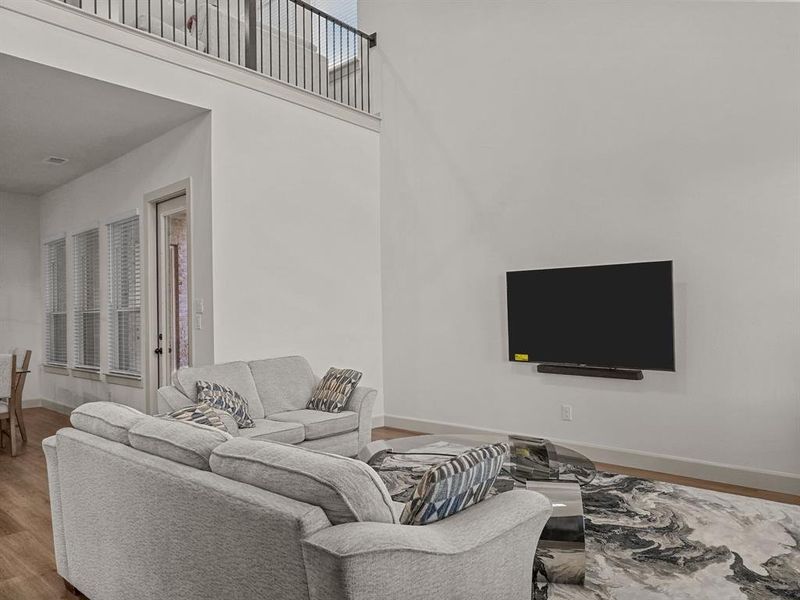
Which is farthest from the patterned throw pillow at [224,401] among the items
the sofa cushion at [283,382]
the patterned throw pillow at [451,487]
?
the patterned throw pillow at [451,487]

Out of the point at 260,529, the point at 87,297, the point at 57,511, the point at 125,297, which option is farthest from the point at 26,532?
the point at 87,297

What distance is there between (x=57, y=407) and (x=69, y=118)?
4131mm

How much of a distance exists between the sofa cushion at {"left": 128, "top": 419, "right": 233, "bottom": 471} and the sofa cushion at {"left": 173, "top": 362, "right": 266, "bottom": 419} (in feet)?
6.75

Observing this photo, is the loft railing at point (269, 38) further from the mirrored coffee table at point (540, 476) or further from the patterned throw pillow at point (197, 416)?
the mirrored coffee table at point (540, 476)

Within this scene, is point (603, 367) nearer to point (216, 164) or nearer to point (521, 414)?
point (521, 414)

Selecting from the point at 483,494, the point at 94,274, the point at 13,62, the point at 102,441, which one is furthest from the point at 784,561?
the point at 94,274

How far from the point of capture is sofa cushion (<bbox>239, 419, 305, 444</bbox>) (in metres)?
3.91

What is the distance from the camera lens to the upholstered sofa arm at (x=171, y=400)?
402 cm

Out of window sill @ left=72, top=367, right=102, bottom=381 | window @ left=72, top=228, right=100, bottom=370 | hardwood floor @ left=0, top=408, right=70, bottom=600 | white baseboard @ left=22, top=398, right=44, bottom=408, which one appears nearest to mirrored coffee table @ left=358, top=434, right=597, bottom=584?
hardwood floor @ left=0, top=408, right=70, bottom=600

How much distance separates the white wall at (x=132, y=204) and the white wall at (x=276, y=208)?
0.49 feet

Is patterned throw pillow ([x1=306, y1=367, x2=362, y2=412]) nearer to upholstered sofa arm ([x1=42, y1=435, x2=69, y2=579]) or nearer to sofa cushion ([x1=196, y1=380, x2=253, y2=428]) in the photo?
sofa cushion ([x1=196, y1=380, x2=253, y2=428])

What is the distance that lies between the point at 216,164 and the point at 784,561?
4638mm

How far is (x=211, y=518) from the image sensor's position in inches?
67.0

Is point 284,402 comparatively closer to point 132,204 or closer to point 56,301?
point 132,204
